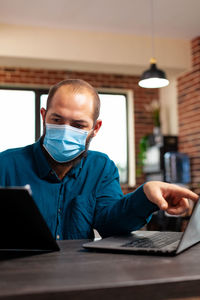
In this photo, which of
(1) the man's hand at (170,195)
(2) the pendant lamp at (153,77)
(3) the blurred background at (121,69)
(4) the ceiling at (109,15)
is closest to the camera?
(1) the man's hand at (170,195)

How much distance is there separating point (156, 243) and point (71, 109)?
0.63m

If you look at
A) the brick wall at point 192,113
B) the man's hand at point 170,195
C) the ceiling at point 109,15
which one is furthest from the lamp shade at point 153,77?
the man's hand at point 170,195

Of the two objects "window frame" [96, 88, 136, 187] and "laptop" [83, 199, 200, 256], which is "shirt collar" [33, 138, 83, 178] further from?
"window frame" [96, 88, 136, 187]

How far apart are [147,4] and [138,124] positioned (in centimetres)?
273

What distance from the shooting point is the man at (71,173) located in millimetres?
1298

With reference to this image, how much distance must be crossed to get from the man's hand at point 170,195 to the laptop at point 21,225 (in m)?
0.32

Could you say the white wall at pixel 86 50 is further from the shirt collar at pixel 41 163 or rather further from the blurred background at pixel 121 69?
the shirt collar at pixel 41 163

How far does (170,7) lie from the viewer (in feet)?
14.5

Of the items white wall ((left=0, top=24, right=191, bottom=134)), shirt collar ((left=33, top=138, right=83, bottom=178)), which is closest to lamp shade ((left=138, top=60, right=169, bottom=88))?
white wall ((left=0, top=24, right=191, bottom=134))

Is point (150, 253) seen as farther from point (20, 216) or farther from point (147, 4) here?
point (147, 4)

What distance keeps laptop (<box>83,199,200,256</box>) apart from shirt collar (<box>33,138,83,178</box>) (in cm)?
42

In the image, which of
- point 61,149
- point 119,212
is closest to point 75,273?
point 119,212

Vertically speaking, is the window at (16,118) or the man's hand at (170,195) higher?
the window at (16,118)

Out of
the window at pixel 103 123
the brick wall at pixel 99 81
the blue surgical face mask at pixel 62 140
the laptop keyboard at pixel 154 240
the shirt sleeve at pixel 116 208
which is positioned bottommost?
the laptop keyboard at pixel 154 240
